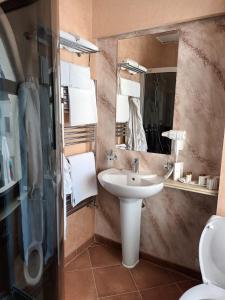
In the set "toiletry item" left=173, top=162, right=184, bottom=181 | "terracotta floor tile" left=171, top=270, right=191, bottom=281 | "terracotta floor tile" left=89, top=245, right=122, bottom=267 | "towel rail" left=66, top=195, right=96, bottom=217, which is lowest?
"terracotta floor tile" left=171, top=270, right=191, bottom=281

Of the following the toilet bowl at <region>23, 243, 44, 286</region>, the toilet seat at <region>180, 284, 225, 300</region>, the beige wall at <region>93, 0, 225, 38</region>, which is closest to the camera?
the toilet bowl at <region>23, 243, 44, 286</region>

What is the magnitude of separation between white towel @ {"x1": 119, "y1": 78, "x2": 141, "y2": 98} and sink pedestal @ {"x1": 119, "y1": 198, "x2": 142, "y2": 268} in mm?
952

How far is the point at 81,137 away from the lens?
82.2 inches

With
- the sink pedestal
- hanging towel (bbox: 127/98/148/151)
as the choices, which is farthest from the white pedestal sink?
hanging towel (bbox: 127/98/148/151)

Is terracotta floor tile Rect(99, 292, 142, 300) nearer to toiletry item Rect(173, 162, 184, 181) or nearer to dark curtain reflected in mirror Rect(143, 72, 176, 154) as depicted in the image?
toiletry item Rect(173, 162, 184, 181)

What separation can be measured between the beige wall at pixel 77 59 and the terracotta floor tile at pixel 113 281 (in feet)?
1.17

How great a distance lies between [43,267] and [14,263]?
0.16 metres

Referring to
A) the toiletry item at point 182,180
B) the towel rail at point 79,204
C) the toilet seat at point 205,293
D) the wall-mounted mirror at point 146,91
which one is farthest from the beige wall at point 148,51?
the toilet seat at point 205,293

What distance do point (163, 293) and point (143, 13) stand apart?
2.25 meters

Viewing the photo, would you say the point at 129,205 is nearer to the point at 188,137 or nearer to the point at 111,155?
the point at 111,155

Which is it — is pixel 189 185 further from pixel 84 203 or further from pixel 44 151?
pixel 44 151

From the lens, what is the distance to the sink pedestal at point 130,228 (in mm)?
1922

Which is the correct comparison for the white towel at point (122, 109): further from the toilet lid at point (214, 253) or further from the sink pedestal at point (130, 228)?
the toilet lid at point (214, 253)

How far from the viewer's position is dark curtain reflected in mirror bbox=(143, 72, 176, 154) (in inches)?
74.3
